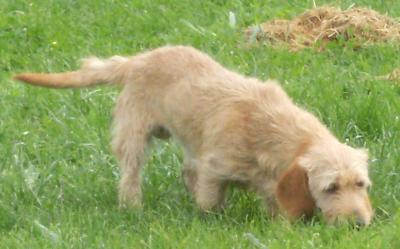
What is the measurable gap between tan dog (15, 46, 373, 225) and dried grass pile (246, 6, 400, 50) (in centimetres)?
311

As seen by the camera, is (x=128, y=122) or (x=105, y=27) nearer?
(x=128, y=122)

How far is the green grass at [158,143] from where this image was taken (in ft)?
22.4

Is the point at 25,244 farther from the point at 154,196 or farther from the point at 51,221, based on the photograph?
the point at 154,196

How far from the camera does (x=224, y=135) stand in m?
7.29

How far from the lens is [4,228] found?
293 inches

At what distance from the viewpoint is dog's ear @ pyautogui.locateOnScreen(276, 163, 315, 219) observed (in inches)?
267

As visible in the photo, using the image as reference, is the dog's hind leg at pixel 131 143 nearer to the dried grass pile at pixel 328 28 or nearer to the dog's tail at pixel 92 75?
the dog's tail at pixel 92 75

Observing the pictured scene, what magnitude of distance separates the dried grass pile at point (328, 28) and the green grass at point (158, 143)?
0.22m

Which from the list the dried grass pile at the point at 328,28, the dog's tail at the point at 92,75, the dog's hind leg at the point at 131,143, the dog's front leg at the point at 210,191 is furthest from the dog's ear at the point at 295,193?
the dried grass pile at the point at 328,28

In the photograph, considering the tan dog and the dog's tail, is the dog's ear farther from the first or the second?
the dog's tail

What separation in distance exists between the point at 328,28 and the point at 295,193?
453 centimetres

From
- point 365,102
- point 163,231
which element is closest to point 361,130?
point 365,102

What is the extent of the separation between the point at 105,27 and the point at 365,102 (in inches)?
143

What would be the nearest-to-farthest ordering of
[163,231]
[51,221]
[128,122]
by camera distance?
[163,231]
[51,221]
[128,122]
